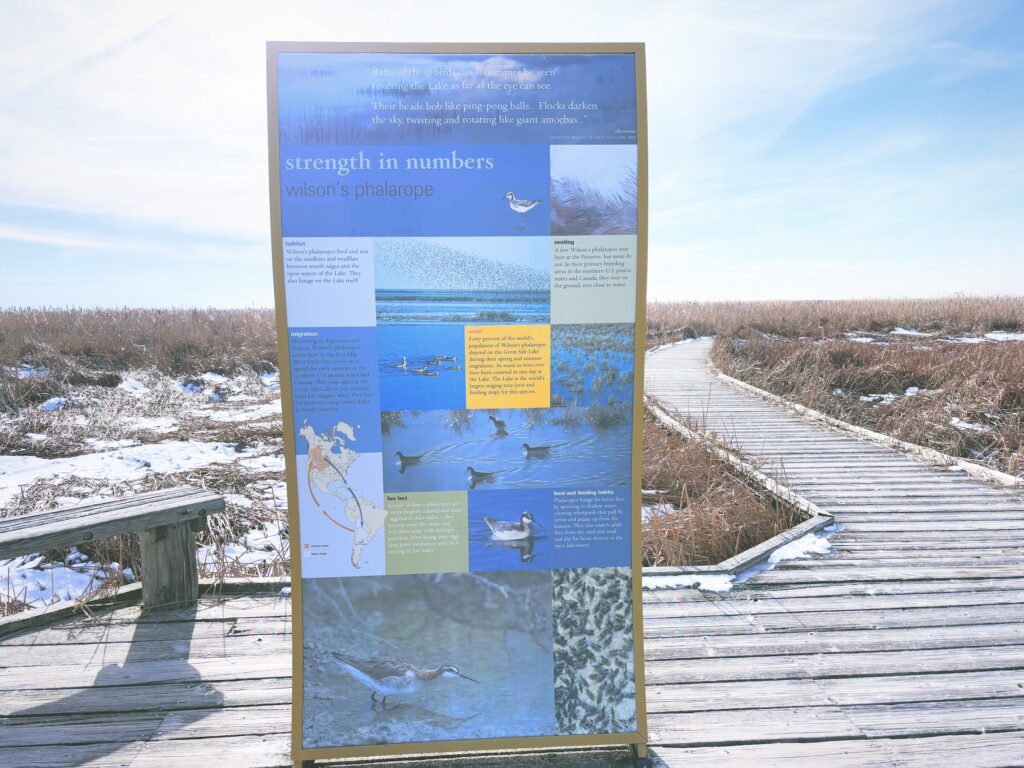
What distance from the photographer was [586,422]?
76.2 inches

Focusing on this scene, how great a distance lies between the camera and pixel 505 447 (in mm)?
1914

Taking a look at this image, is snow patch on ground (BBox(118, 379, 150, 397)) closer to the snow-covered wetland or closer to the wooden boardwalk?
the snow-covered wetland

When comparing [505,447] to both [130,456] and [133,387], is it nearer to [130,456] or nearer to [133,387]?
[130,456]

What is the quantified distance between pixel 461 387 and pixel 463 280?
32cm

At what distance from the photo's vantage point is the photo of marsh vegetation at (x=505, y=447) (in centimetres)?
189

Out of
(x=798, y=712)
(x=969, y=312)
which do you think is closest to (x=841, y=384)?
(x=798, y=712)

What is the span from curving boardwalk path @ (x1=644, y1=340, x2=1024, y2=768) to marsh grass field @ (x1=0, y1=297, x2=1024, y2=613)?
72 cm

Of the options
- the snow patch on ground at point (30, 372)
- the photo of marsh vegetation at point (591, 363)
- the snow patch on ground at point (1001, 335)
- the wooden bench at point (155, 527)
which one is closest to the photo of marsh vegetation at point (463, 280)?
the photo of marsh vegetation at point (591, 363)

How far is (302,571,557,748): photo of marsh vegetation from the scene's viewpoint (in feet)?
6.41

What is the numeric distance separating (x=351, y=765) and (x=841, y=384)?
10264 millimetres

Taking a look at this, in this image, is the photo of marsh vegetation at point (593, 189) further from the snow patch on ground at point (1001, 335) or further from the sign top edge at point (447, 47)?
the snow patch on ground at point (1001, 335)

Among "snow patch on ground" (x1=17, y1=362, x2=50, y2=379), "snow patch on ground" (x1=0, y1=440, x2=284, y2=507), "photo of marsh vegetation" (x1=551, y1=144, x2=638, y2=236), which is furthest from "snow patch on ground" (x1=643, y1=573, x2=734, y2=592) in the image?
"snow patch on ground" (x1=17, y1=362, x2=50, y2=379)

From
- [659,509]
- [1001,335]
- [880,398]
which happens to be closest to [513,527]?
[659,509]

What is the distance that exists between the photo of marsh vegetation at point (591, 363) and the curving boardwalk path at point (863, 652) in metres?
1.31
